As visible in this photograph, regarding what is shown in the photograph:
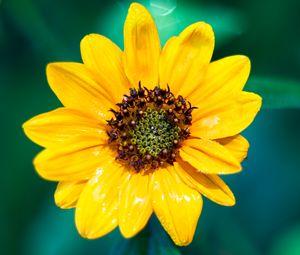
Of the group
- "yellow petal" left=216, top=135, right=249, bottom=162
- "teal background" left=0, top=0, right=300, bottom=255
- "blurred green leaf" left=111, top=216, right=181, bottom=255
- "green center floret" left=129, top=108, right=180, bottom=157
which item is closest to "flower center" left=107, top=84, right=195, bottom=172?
"green center floret" left=129, top=108, right=180, bottom=157

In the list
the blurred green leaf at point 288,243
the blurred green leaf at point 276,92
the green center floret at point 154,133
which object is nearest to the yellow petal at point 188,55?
the green center floret at point 154,133

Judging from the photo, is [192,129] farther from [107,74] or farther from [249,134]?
[249,134]

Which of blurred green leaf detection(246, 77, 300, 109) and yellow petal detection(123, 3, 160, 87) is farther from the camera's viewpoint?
blurred green leaf detection(246, 77, 300, 109)

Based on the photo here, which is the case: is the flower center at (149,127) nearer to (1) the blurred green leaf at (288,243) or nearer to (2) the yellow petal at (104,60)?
(2) the yellow petal at (104,60)

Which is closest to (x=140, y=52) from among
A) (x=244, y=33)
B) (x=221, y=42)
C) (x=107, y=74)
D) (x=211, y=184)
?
(x=107, y=74)

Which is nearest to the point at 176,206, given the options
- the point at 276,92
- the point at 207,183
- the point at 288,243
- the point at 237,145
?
the point at 207,183

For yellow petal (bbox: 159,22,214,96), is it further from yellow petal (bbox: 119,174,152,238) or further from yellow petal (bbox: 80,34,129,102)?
yellow petal (bbox: 119,174,152,238)

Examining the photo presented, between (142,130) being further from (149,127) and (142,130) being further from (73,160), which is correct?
(73,160)
